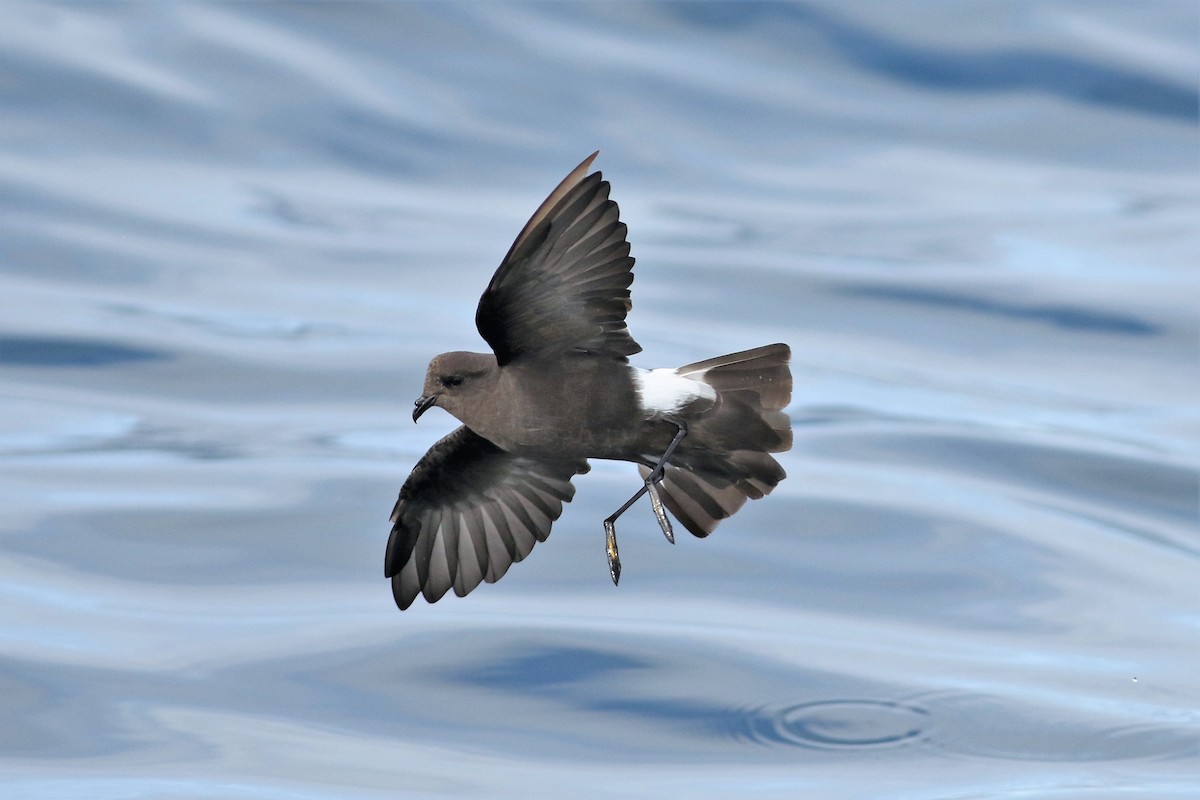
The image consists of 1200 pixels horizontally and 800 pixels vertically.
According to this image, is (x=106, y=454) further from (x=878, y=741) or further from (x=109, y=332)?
(x=878, y=741)

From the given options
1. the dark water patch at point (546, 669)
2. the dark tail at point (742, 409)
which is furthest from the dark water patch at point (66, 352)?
the dark tail at point (742, 409)

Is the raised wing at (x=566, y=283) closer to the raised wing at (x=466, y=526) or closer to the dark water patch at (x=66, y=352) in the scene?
the raised wing at (x=466, y=526)

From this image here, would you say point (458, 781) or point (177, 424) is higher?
point (177, 424)

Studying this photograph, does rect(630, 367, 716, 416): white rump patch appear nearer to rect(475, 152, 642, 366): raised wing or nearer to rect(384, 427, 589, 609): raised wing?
rect(475, 152, 642, 366): raised wing

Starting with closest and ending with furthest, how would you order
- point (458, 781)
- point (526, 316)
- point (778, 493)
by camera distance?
1. point (526, 316)
2. point (458, 781)
3. point (778, 493)

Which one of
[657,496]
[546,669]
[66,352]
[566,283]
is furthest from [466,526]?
[66,352]

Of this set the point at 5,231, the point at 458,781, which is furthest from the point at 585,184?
the point at 5,231

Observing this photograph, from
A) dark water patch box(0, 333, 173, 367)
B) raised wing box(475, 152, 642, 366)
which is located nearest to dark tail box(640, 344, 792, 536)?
raised wing box(475, 152, 642, 366)

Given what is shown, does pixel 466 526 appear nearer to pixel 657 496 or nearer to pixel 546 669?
pixel 657 496
